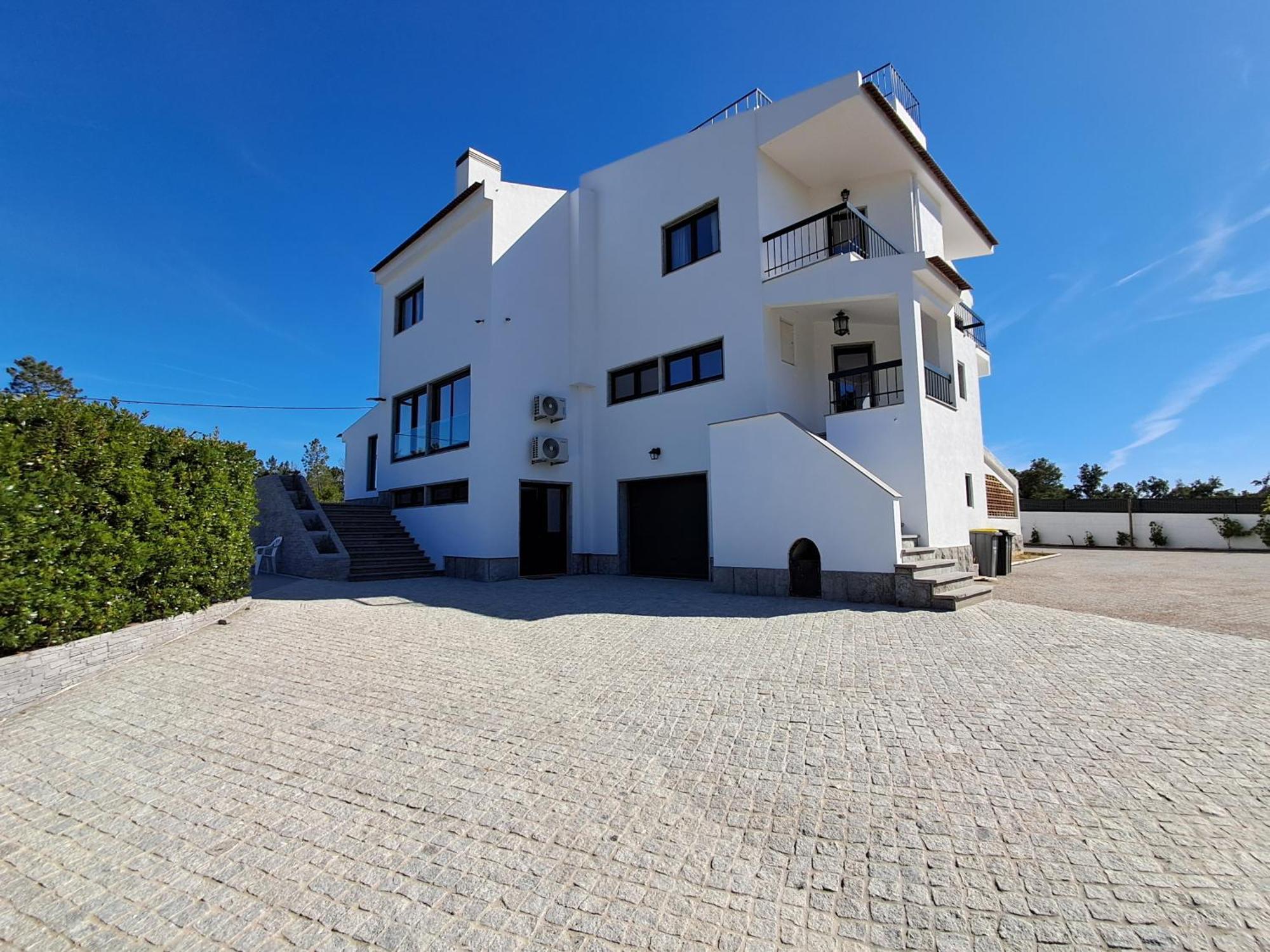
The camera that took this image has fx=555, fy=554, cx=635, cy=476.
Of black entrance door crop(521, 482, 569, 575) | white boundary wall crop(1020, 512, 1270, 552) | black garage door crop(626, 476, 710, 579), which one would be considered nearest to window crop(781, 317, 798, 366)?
black garage door crop(626, 476, 710, 579)

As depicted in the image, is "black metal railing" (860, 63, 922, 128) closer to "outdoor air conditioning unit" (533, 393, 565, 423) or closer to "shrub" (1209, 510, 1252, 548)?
"outdoor air conditioning unit" (533, 393, 565, 423)

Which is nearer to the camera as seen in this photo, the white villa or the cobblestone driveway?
the cobblestone driveway

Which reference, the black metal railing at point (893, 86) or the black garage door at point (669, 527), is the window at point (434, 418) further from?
the black metal railing at point (893, 86)

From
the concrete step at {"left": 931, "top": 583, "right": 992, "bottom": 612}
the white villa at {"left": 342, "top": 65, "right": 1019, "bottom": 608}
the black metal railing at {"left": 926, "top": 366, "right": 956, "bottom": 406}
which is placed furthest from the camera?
the black metal railing at {"left": 926, "top": 366, "right": 956, "bottom": 406}

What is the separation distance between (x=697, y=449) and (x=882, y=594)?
4911mm

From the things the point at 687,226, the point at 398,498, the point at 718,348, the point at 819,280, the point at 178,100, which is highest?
the point at 178,100

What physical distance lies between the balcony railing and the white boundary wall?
17373mm

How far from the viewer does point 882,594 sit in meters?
7.73

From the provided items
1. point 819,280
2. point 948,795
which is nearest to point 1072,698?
point 948,795

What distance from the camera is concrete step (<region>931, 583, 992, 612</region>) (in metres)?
7.31

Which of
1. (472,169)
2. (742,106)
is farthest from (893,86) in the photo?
Result: (472,169)

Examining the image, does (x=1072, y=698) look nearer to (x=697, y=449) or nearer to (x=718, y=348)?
(x=697, y=449)

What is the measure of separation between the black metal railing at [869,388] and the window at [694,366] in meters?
2.30

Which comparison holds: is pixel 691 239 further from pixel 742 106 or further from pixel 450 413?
pixel 450 413
